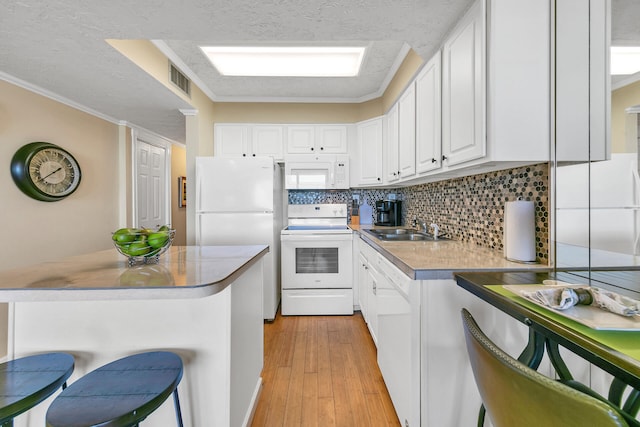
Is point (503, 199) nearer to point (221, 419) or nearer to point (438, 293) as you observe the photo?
point (438, 293)

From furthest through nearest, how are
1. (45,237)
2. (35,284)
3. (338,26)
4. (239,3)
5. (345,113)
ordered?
(345,113)
(45,237)
(338,26)
(239,3)
(35,284)

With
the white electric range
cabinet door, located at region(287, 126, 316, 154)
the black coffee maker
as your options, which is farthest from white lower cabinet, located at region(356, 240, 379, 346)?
cabinet door, located at region(287, 126, 316, 154)

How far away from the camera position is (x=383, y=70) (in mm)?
2783

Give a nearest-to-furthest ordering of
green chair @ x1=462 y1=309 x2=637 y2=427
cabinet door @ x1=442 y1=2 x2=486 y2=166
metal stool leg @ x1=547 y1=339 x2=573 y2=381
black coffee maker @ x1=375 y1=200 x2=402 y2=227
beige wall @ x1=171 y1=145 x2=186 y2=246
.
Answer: green chair @ x1=462 y1=309 x2=637 y2=427 < metal stool leg @ x1=547 y1=339 x2=573 y2=381 < cabinet door @ x1=442 y1=2 x2=486 y2=166 < black coffee maker @ x1=375 y1=200 x2=402 y2=227 < beige wall @ x1=171 y1=145 x2=186 y2=246

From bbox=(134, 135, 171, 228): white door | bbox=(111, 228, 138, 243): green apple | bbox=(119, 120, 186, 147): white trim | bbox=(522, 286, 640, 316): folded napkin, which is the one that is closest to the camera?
bbox=(522, 286, 640, 316): folded napkin

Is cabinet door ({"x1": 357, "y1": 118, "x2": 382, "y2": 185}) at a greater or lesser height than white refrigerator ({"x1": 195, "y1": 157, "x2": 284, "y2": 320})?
greater

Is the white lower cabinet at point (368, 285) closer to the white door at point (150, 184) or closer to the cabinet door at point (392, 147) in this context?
the cabinet door at point (392, 147)

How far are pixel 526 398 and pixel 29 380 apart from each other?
1.35m

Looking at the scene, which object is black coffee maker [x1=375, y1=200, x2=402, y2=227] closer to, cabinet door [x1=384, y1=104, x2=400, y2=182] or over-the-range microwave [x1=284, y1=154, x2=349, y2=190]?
cabinet door [x1=384, y1=104, x2=400, y2=182]

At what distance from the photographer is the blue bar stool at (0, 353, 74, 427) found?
30.9 inches

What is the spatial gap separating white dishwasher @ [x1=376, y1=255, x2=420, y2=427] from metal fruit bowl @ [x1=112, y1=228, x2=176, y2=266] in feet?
3.74

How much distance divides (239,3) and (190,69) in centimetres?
157

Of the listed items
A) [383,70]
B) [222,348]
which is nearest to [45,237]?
[222,348]

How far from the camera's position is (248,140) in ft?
11.0
